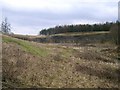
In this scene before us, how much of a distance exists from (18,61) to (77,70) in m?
6.25

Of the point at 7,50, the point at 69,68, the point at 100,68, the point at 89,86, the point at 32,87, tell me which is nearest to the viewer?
the point at 32,87

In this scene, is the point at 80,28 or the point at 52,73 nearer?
the point at 52,73

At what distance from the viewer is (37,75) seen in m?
19.0

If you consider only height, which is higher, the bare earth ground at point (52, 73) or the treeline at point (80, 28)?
the treeline at point (80, 28)

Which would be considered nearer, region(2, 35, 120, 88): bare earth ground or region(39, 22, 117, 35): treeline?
region(2, 35, 120, 88): bare earth ground

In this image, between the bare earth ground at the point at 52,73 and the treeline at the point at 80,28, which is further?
the treeline at the point at 80,28

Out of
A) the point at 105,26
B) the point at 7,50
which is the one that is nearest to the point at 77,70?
the point at 7,50

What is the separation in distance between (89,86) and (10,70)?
5.59 m

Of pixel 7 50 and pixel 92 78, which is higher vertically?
pixel 7 50

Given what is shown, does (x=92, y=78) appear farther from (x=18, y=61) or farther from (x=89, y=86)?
(x=18, y=61)

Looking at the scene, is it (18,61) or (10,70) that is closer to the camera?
(10,70)

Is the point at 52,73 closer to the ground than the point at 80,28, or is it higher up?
closer to the ground

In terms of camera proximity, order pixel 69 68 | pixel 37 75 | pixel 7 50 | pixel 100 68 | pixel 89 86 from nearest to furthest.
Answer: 1. pixel 37 75
2. pixel 89 86
3. pixel 7 50
4. pixel 69 68
5. pixel 100 68

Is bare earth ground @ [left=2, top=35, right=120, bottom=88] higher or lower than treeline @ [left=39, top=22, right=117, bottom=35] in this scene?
lower
